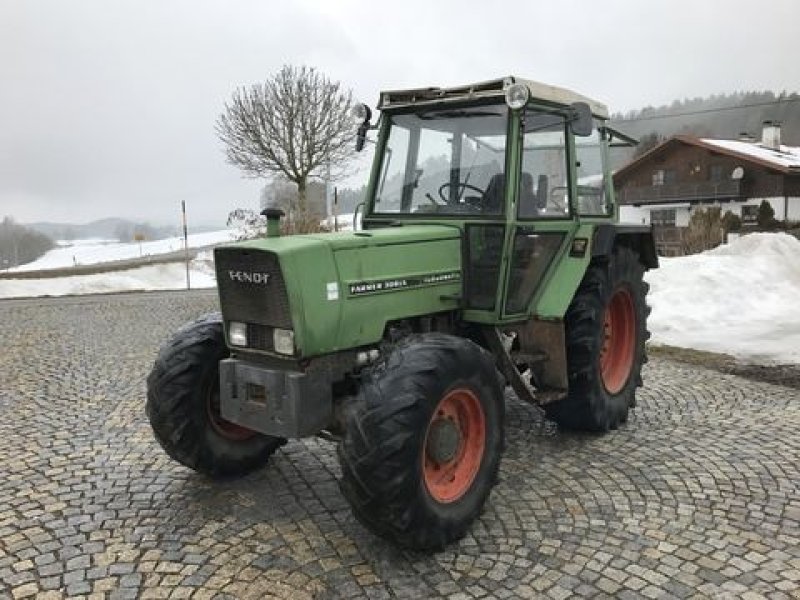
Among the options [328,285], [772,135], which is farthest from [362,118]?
[772,135]

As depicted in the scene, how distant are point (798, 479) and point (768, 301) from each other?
7.61 meters

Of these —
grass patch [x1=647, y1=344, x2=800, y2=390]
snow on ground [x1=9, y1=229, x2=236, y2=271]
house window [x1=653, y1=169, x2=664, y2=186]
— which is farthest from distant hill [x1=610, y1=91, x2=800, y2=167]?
grass patch [x1=647, y1=344, x2=800, y2=390]

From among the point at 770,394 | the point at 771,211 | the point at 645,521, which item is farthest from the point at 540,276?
the point at 771,211

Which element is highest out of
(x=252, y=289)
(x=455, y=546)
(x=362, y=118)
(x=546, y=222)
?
(x=362, y=118)

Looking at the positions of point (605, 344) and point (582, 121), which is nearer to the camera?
point (582, 121)

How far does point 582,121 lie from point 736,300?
7.94 meters

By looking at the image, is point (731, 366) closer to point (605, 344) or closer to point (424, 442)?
point (605, 344)

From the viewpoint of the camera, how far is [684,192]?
1454 inches

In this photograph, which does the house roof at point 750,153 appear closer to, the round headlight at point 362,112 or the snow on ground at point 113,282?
the snow on ground at point 113,282

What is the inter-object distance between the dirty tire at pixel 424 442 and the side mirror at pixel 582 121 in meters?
1.59

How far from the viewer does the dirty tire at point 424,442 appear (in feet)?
10.3

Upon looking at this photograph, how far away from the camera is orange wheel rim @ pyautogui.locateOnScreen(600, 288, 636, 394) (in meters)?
5.51

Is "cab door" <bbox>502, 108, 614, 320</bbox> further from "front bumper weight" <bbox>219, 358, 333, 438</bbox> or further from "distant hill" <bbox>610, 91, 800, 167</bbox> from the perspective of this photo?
"distant hill" <bbox>610, 91, 800, 167</bbox>

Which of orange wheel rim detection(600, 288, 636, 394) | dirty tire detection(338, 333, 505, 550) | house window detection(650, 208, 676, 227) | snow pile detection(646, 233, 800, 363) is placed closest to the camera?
dirty tire detection(338, 333, 505, 550)
